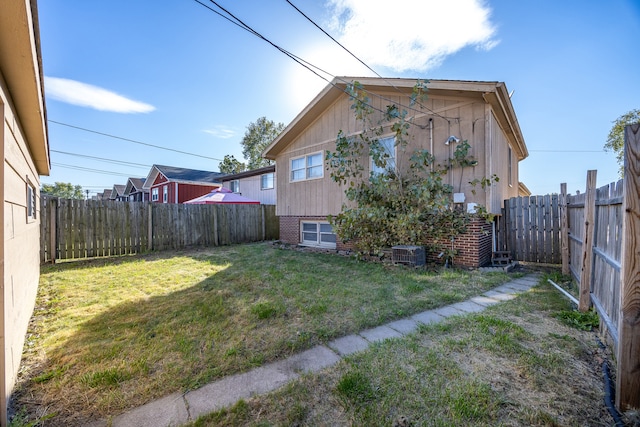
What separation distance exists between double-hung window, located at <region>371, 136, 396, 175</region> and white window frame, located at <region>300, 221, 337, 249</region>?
9.07 ft

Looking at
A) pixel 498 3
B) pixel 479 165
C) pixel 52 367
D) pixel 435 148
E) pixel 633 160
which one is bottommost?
pixel 52 367

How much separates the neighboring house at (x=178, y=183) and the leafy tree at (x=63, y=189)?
117ft

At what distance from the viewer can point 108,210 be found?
838cm

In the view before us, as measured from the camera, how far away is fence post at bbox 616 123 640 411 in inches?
67.1

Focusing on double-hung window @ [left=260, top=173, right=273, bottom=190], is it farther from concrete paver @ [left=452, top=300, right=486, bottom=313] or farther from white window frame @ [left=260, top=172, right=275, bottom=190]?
concrete paver @ [left=452, top=300, right=486, bottom=313]

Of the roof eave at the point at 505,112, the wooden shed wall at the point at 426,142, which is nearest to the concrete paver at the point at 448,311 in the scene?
the wooden shed wall at the point at 426,142

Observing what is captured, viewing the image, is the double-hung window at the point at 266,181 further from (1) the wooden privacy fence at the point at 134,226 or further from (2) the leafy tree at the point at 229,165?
(2) the leafy tree at the point at 229,165

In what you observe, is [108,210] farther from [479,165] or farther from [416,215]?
[479,165]

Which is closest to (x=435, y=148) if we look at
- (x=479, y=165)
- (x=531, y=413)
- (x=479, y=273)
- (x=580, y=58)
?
(x=479, y=165)

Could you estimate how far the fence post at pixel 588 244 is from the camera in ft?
11.1

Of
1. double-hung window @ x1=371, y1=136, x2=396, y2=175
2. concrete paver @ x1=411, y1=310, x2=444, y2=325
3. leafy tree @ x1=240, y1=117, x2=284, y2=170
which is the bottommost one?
concrete paver @ x1=411, y1=310, x2=444, y2=325

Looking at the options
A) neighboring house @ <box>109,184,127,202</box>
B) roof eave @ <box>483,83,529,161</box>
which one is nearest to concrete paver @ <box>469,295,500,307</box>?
roof eave @ <box>483,83,529,161</box>

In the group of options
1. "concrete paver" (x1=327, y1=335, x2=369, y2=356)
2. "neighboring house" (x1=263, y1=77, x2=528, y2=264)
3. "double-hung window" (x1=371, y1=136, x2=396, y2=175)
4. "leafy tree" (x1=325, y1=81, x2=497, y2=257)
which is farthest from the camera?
"double-hung window" (x1=371, y1=136, x2=396, y2=175)

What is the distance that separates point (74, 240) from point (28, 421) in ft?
Result: 26.2
